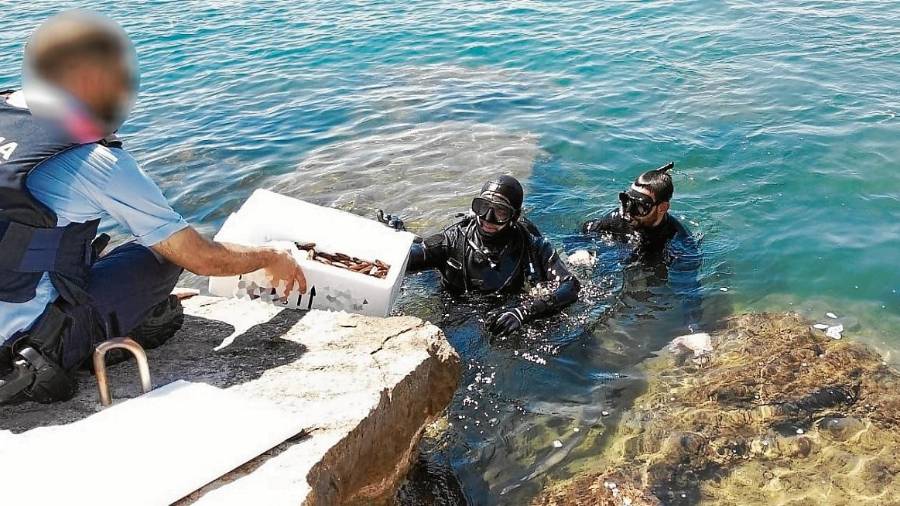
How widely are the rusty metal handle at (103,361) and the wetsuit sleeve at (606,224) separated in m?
4.37

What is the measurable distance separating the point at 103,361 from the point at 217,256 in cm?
61

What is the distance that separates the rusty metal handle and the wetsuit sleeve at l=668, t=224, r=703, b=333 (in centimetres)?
405

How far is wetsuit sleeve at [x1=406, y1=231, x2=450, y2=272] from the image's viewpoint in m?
5.48

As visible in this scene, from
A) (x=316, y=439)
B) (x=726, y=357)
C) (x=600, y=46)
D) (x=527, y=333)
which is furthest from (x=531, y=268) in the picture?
(x=600, y=46)

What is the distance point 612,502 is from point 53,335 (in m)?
2.69

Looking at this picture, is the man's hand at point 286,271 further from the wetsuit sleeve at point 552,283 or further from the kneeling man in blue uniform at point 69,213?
the wetsuit sleeve at point 552,283

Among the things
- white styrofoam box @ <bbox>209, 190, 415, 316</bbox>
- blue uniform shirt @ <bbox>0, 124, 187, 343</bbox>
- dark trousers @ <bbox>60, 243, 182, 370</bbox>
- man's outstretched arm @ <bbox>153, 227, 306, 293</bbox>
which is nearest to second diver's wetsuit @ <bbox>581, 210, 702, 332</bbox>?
white styrofoam box @ <bbox>209, 190, 415, 316</bbox>

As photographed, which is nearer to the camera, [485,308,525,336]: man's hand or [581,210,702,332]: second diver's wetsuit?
[485,308,525,336]: man's hand

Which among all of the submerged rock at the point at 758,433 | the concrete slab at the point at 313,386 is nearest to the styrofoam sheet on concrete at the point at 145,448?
the concrete slab at the point at 313,386

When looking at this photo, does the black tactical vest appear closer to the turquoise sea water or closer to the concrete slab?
the concrete slab

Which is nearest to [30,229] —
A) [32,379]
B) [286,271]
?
[32,379]

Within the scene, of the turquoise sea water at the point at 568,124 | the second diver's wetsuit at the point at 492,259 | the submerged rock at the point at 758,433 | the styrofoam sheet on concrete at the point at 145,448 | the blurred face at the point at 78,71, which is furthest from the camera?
the turquoise sea water at the point at 568,124

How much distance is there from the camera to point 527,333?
210 inches

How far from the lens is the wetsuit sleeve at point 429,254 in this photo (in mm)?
5477
